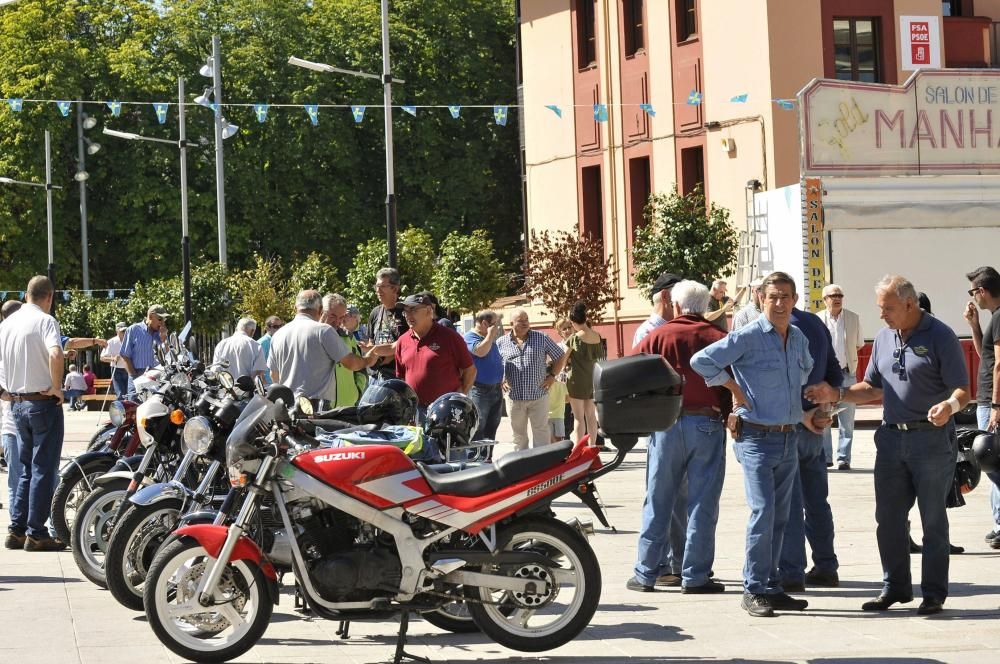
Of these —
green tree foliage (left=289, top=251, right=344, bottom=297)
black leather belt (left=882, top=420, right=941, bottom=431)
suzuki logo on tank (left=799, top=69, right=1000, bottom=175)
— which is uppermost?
suzuki logo on tank (left=799, top=69, right=1000, bottom=175)

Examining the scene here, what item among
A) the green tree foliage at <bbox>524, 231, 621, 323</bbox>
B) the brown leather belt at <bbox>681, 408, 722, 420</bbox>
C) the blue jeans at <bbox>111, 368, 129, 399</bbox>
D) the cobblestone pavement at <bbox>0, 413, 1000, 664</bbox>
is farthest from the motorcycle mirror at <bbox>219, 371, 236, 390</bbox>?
the green tree foliage at <bbox>524, 231, 621, 323</bbox>

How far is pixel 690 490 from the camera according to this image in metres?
9.09

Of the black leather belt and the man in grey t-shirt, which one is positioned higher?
the man in grey t-shirt

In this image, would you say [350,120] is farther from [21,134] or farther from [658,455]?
[658,455]

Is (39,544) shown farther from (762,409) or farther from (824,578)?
(762,409)

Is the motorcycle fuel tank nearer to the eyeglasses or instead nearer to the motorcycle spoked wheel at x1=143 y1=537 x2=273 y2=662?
the motorcycle spoked wheel at x1=143 y1=537 x2=273 y2=662

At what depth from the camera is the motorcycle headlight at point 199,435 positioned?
7.88 metres

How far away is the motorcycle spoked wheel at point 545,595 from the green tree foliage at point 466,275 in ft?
95.6

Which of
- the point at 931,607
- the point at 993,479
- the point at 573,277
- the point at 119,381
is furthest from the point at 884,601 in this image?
the point at 573,277

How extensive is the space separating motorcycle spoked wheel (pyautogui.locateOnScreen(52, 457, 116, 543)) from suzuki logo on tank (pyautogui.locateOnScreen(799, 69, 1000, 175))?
60.4ft

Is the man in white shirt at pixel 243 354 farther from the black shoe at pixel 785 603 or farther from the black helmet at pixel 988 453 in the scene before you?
the black shoe at pixel 785 603

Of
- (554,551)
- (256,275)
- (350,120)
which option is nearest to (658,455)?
(554,551)

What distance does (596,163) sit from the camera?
37281 millimetres

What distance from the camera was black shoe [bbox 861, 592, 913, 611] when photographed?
8.45m
